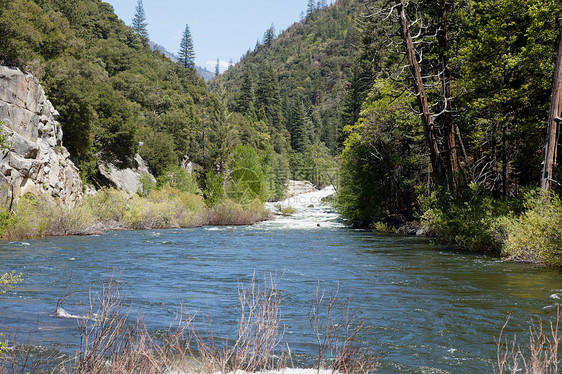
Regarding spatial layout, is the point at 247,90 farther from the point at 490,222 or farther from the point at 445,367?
the point at 445,367

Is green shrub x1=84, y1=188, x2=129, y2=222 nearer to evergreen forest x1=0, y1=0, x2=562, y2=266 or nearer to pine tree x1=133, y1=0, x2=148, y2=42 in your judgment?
evergreen forest x1=0, y1=0, x2=562, y2=266

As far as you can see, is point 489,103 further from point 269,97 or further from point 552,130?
point 269,97

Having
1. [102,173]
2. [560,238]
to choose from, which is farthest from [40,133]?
[560,238]

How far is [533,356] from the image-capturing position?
3.48m

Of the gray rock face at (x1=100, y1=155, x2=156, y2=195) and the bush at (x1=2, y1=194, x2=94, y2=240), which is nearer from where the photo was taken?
the bush at (x1=2, y1=194, x2=94, y2=240)

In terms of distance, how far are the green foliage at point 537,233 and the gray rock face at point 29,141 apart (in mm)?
20607

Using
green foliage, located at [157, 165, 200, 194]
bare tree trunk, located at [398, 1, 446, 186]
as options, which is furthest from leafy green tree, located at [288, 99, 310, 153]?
bare tree trunk, located at [398, 1, 446, 186]

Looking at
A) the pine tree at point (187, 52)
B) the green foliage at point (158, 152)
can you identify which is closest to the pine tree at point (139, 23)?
the pine tree at point (187, 52)

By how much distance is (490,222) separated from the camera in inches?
613

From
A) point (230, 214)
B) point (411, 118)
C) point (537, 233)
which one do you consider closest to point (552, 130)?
point (537, 233)

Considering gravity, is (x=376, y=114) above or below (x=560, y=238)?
above

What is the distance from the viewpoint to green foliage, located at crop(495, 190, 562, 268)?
11727 millimetres

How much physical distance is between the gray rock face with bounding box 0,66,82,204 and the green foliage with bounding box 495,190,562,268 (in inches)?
811

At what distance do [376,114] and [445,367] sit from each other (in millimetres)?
25427
